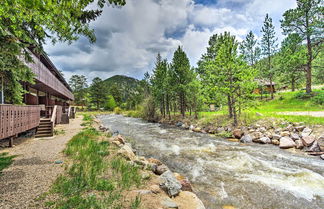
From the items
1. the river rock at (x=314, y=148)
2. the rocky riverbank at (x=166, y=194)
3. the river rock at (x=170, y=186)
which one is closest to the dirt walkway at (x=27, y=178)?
the rocky riverbank at (x=166, y=194)

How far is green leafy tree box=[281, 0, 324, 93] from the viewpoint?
56.8 ft

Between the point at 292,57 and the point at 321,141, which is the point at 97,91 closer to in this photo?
the point at 292,57

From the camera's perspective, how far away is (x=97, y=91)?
58438 mm

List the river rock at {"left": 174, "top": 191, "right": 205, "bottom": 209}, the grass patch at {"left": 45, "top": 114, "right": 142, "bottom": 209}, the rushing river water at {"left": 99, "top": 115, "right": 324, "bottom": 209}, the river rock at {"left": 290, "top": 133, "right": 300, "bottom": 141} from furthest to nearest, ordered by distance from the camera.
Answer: the river rock at {"left": 290, "top": 133, "right": 300, "bottom": 141} → the rushing river water at {"left": 99, "top": 115, "right": 324, "bottom": 209} → the river rock at {"left": 174, "top": 191, "right": 205, "bottom": 209} → the grass patch at {"left": 45, "top": 114, "right": 142, "bottom": 209}

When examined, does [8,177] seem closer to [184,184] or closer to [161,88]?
[184,184]

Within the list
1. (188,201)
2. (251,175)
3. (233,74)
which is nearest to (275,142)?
(251,175)

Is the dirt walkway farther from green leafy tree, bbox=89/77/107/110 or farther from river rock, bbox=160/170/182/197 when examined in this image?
green leafy tree, bbox=89/77/107/110

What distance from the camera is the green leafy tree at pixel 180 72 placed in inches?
814

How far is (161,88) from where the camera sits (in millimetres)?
24719

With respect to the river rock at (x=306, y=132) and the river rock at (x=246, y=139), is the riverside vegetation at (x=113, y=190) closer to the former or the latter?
the river rock at (x=246, y=139)

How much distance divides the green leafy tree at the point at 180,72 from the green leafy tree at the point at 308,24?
1381 cm

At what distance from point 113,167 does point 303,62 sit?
2418 centimetres

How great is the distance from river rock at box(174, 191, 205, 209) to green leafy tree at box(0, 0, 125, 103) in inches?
173

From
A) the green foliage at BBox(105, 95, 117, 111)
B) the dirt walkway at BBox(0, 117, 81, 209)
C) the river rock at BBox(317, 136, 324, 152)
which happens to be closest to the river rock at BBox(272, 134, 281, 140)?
the river rock at BBox(317, 136, 324, 152)
